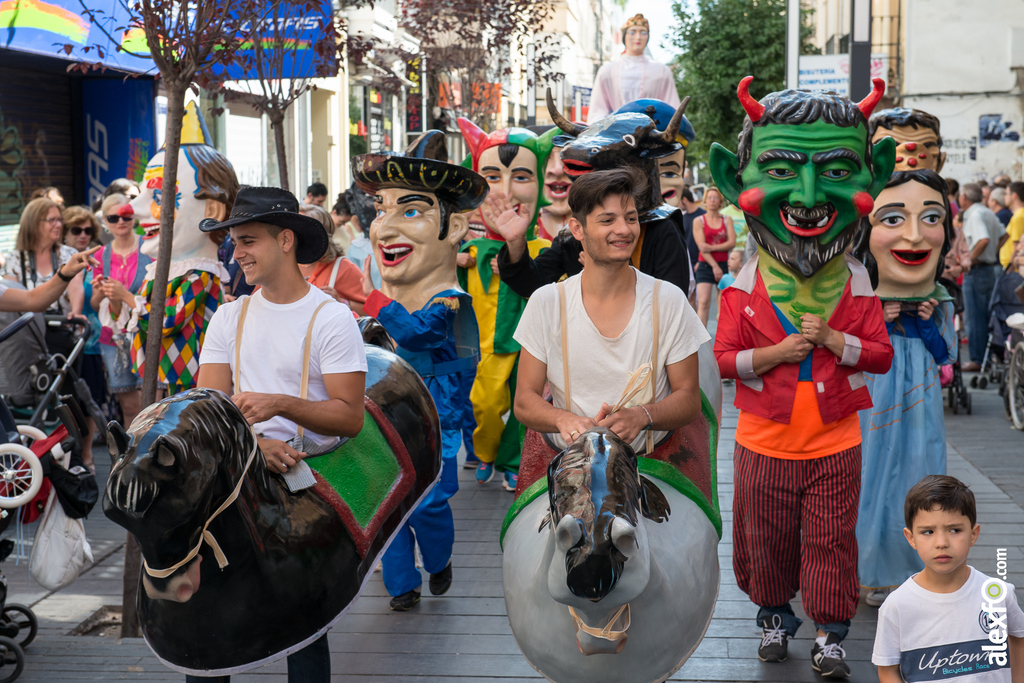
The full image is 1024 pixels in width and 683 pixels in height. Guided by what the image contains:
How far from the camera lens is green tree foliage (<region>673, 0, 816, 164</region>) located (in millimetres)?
24781

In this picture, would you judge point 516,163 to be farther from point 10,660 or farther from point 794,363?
point 10,660

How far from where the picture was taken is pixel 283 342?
329cm

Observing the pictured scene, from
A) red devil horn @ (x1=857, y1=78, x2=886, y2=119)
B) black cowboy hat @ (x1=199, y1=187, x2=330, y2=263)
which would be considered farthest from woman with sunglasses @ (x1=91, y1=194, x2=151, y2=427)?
red devil horn @ (x1=857, y1=78, x2=886, y2=119)

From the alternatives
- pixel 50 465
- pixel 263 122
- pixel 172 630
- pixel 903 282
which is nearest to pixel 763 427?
pixel 903 282

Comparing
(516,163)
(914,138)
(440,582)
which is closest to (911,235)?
(914,138)

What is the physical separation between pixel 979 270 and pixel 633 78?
4444 mm

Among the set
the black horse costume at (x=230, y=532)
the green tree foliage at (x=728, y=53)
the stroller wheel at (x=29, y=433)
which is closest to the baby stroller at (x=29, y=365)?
the stroller wheel at (x=29, y=433)

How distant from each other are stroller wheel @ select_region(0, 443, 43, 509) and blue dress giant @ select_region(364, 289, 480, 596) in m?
1.53

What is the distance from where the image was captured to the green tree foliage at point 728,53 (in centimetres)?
2478

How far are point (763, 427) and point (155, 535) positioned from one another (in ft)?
7.88

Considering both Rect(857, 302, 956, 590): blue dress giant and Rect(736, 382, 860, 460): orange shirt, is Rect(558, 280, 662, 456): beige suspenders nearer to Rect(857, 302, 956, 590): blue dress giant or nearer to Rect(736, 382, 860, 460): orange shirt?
Rect(736, 382, 860, 460): orange shirt

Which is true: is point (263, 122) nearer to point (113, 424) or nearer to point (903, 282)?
point (903, 282)

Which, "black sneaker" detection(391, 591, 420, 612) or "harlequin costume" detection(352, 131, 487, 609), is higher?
"harlequin costume" detection(352, 131, 487, 609)

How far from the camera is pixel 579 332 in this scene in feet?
9.88
